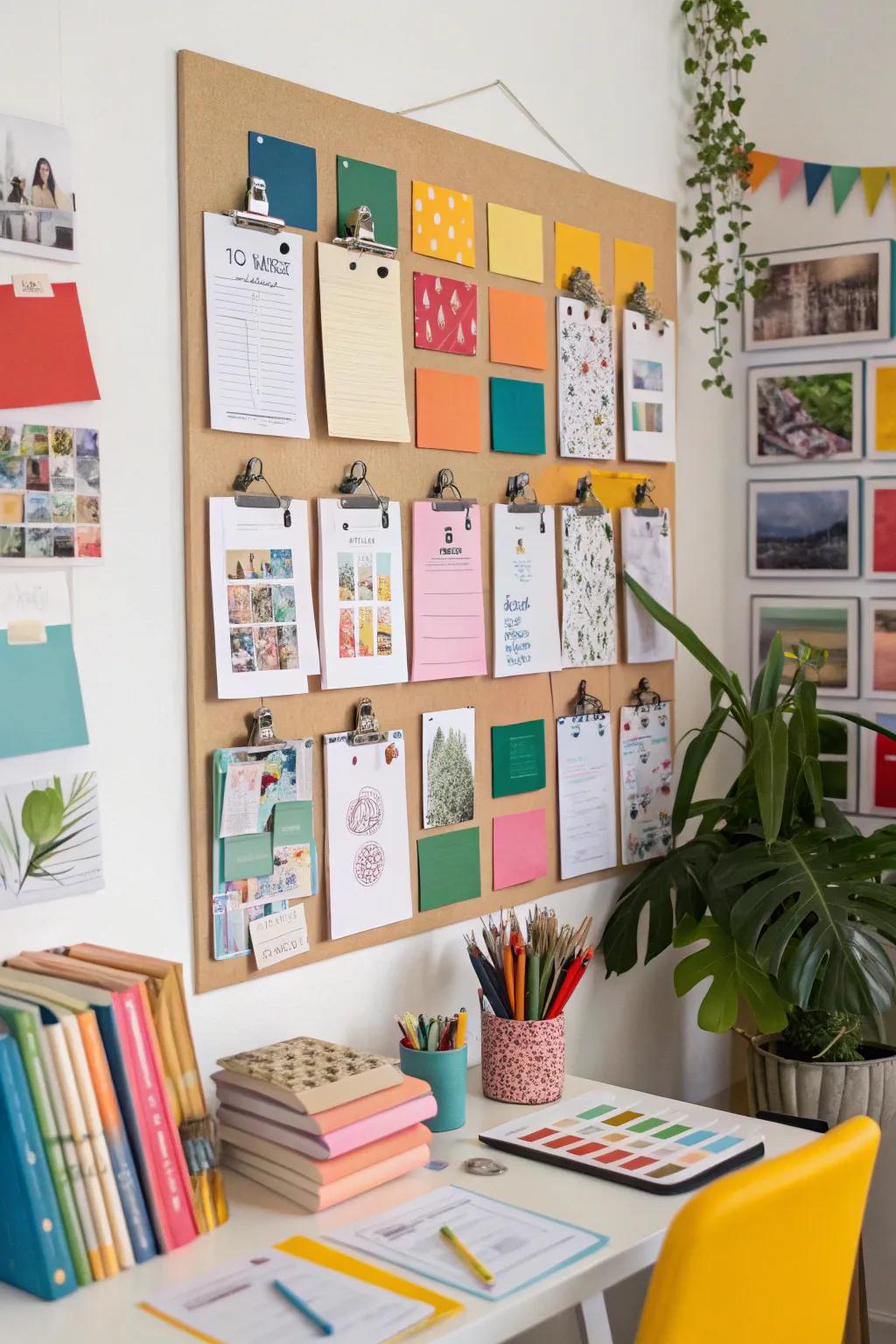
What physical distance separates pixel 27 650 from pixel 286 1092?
53 cm

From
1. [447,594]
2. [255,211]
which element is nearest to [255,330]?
[255,211]

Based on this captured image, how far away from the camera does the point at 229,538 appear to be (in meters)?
1.64

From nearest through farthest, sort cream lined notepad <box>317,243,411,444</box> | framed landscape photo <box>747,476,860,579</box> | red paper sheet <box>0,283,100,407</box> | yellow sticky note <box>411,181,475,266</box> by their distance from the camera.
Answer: red paper sheet <box>0,283,100,407</box>, cream lined notepad <box>317,243,411,444</box>, yellow sticky note <box>411,181,475,266</box>, framed landscape photo <box>747,476,860,579</box>

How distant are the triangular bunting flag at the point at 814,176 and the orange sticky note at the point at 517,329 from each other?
714mm

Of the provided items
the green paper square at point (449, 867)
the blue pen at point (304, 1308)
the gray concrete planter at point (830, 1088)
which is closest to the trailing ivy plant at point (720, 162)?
the green paper square at point (449, 867)

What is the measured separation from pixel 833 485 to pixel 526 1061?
4.19 feet

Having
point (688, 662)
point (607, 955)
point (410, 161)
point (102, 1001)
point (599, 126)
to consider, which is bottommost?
point (607, 955)

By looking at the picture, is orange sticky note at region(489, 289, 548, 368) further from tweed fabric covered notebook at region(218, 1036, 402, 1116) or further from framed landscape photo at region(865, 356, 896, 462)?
tweed fabric covered notebook at region(218, 1036, 402, 1116)

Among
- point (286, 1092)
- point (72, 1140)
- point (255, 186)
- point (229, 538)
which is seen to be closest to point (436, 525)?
point (229, 538)

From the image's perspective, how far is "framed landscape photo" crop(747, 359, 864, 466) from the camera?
252cm

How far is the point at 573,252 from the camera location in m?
2.19

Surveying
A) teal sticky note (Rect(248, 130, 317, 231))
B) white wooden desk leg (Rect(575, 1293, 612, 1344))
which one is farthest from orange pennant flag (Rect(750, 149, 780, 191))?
white wooden desk leg (Rect(575, 1293, 612, 1344))

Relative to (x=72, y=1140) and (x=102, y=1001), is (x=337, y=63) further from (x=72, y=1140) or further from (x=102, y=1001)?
(x=72, y=1140)

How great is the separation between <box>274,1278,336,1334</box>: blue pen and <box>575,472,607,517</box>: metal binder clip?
128cm
